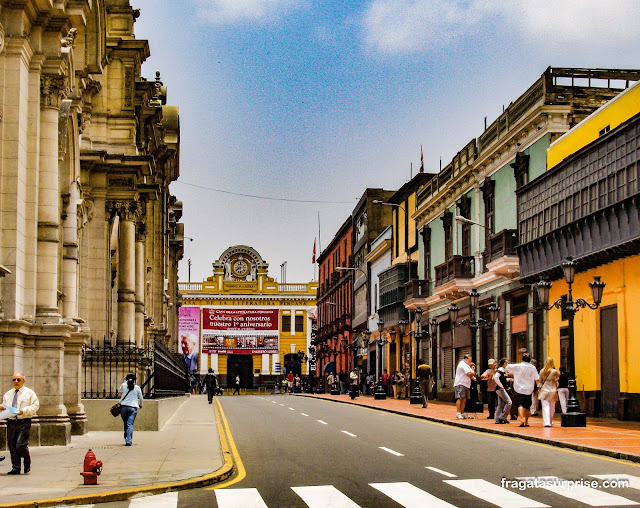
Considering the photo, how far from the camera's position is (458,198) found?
44.0m

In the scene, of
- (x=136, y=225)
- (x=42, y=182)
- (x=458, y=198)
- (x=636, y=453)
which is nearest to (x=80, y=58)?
(x=42, y=182)

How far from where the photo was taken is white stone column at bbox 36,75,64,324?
63.5ft

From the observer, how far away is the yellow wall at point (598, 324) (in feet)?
88.1

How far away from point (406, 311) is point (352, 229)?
26.1 meters

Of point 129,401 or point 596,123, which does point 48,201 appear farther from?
point 596,123

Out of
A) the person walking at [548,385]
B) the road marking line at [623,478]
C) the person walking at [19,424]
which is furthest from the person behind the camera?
the person walking at [548,385]

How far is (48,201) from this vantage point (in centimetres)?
1952

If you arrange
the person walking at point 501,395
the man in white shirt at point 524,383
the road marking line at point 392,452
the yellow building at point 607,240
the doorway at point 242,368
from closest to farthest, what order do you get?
the road marking line at point 392,452 < the man in white shirt at point 524,383 < the person walking at point 501,395 < the yellow building at point 607,240 < the doorway at point 242,368

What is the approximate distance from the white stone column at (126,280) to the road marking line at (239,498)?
21665 mm

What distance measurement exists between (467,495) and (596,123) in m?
19.7

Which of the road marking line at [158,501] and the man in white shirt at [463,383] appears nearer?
the road marking line at [158,501]

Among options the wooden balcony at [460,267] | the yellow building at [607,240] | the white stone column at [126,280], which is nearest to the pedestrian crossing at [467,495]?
the yellow building at [607,240]

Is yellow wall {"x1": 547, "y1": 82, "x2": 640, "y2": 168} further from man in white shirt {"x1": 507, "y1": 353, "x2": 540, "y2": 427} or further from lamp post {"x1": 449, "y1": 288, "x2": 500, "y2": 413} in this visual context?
man in white shirt {"x1": 507, "y1": 353, "x2": 540, "y2": 427}

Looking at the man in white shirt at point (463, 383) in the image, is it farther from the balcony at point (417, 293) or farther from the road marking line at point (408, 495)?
the balcony at point (417, 293)
